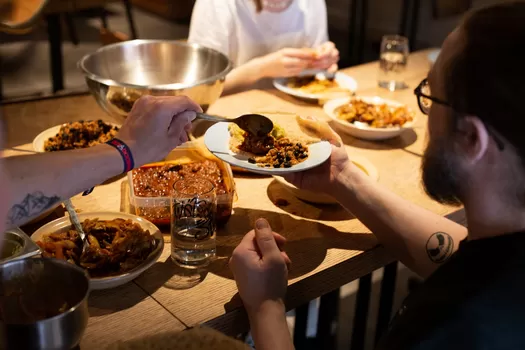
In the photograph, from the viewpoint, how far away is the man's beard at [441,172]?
1.19 metres

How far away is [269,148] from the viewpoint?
5.32ft

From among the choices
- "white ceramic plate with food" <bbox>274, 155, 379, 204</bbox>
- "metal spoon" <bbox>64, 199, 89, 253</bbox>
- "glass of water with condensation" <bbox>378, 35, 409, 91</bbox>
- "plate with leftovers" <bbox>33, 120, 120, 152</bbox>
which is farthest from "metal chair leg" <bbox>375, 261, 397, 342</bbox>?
"metal spoon" <bbox>64, 199, 89, 253</bbox>

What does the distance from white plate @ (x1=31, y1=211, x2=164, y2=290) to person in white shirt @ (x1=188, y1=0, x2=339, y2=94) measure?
3.73 ft

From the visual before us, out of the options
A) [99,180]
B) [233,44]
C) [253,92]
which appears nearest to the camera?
[99,180]

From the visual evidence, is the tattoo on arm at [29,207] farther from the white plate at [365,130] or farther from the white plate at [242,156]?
the white plate at [365,130]

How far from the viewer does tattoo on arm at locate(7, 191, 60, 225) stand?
44.5 inches

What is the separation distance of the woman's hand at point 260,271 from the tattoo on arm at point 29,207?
415 mm

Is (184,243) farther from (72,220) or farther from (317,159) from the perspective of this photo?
(317,159)

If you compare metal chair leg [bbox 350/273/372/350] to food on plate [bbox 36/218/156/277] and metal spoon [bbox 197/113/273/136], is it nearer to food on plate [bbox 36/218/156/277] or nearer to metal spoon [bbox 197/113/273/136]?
metal spoon [bbox 197/113/273/136]

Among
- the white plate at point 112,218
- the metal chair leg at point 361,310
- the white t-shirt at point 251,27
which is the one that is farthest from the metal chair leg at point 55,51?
the white plate at point 112,218

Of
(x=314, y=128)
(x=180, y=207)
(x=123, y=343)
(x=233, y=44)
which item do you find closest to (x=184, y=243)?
(x=180, y=207)

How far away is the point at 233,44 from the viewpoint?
2695 millimetres

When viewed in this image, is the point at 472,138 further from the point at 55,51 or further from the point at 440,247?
the point at 55,51

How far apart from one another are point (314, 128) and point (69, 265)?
87 cm
